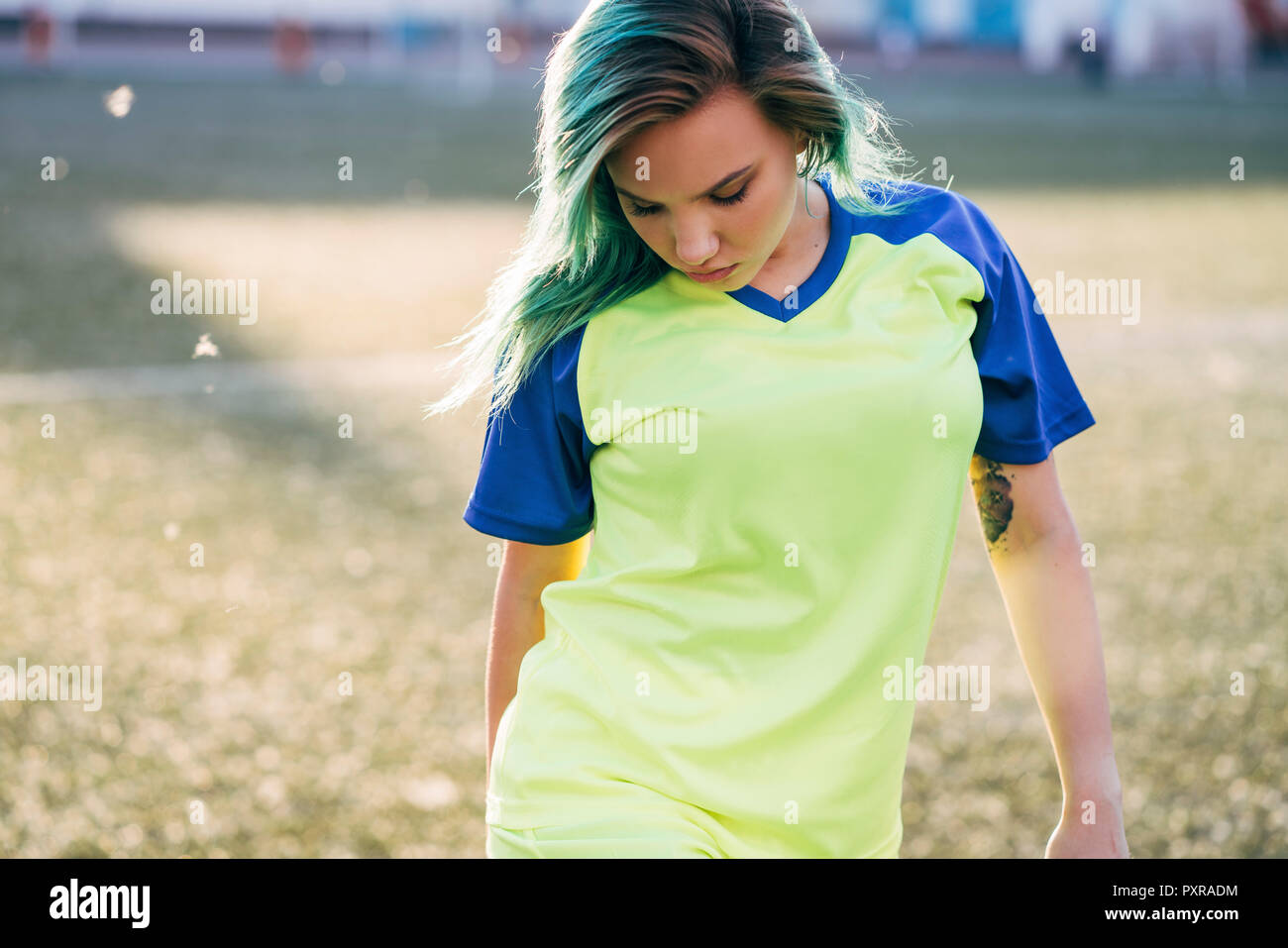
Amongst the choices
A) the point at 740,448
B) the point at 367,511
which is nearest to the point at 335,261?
the point at 367,511

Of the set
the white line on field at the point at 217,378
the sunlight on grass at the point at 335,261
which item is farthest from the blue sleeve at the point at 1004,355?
the sunlight on grass at the point at 335,261

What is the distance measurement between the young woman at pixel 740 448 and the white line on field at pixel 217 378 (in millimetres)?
5549

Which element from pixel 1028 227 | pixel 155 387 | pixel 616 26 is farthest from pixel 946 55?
pixel 616 26

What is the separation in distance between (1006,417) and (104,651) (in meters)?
3.42

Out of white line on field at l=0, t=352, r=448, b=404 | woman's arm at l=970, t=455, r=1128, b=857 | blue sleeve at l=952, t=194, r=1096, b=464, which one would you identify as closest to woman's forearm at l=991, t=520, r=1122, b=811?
woman's arm at l=970, t=455, r=1128, b=857

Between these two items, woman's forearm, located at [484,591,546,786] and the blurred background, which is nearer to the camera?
woman's forearm, located at [484,591,546,786]

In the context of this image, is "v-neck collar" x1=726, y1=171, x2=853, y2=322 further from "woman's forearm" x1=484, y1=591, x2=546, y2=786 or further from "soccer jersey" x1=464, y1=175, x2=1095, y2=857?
"woman's forearm" x1=484, y1=591, x2=546, y2=786

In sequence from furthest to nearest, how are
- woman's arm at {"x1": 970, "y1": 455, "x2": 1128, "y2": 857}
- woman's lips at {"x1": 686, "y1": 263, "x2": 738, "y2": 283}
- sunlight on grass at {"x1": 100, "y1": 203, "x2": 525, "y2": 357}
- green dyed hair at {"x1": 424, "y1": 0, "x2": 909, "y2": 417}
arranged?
sunlight on grass at {"x1": 100, "y1": 203, "x2": 525, "y2": 357} < woman's arm at {"x1": 970, "y1": 455, "x2": 1128, "y2": 857} < woman's lips at {"x1": 686, "y1": 263, "x2": 738, "y2": 283} < green dyed hair at {"x1": 424, "y1": 0, "x2": 909, "y2": 417}

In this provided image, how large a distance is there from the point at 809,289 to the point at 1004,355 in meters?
0.26

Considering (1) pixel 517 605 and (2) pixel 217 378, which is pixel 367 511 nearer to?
(2) pixel 217 378

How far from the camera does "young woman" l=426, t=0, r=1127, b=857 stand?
160cm

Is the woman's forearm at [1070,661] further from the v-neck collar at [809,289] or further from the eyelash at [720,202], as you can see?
the eyelash at [720,202]

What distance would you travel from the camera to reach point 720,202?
5.35 feet

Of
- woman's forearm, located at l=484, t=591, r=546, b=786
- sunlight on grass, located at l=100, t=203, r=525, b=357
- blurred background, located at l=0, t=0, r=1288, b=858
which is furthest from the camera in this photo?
sunlight on grass, located at l=100, t=203, r=525, b=357
